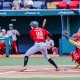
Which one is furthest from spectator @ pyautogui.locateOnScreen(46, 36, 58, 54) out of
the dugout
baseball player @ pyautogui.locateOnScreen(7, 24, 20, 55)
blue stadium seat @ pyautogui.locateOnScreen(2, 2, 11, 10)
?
blue stadium seat @ pyautogui.locateOnScreen(2, 2, 11, 10)

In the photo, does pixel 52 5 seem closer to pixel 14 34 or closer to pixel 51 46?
pixel 51 46

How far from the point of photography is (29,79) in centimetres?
1097

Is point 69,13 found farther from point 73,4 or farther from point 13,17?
point 13,17

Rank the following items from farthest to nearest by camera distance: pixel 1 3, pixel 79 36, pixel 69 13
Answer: pixel 1 3 < pixel 69 13 < pixel 79 36

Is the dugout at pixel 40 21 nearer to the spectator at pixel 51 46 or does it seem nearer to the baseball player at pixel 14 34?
the baseball player at pixel 14 34

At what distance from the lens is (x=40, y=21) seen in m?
25.4

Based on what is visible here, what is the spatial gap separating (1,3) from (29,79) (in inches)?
561

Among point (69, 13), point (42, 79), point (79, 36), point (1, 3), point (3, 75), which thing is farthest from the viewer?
point (1, 3)

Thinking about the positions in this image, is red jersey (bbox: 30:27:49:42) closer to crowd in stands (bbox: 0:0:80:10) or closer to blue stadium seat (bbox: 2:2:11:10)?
crowd in stands (bbox: 0:0:80:10)

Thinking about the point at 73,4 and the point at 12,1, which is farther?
the point at 12,1

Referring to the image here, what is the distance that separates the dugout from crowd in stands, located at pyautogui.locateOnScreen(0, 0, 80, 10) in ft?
1.68

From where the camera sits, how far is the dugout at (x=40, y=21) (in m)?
23.4

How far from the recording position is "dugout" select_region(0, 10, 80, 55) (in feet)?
76.7

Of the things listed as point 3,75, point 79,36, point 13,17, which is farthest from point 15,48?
point 3,75
